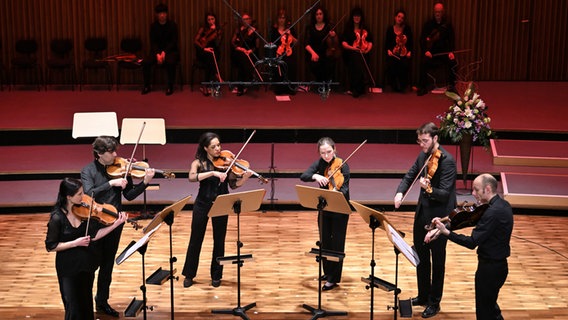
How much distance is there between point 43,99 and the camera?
36.7ft

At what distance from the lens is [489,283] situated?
5148 mm

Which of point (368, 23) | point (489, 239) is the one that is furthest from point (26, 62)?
point (489, 239)

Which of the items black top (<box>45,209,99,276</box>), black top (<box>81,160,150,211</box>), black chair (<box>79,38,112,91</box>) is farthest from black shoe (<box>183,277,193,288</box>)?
black chair (<box>79,38,112,91</box>)

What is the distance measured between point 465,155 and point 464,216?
3.47m

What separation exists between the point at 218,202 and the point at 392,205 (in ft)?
10.4

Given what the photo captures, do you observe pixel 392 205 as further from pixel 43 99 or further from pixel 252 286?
pixel 43 99

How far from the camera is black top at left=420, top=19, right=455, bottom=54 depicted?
11.5 m

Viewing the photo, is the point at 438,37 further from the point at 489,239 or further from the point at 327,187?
the point at 489,239

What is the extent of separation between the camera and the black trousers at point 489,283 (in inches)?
202

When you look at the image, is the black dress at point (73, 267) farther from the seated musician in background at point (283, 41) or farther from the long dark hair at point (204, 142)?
the seated musician in background at point (283, 41)

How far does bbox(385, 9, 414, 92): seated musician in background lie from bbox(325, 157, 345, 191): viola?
5.75 meters

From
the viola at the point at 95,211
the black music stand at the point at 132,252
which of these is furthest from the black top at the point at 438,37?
the viola at the point at 95,211

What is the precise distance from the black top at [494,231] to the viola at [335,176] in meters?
1.27

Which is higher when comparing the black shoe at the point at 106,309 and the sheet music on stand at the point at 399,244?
the sheet music on stand at the point at 399,244
